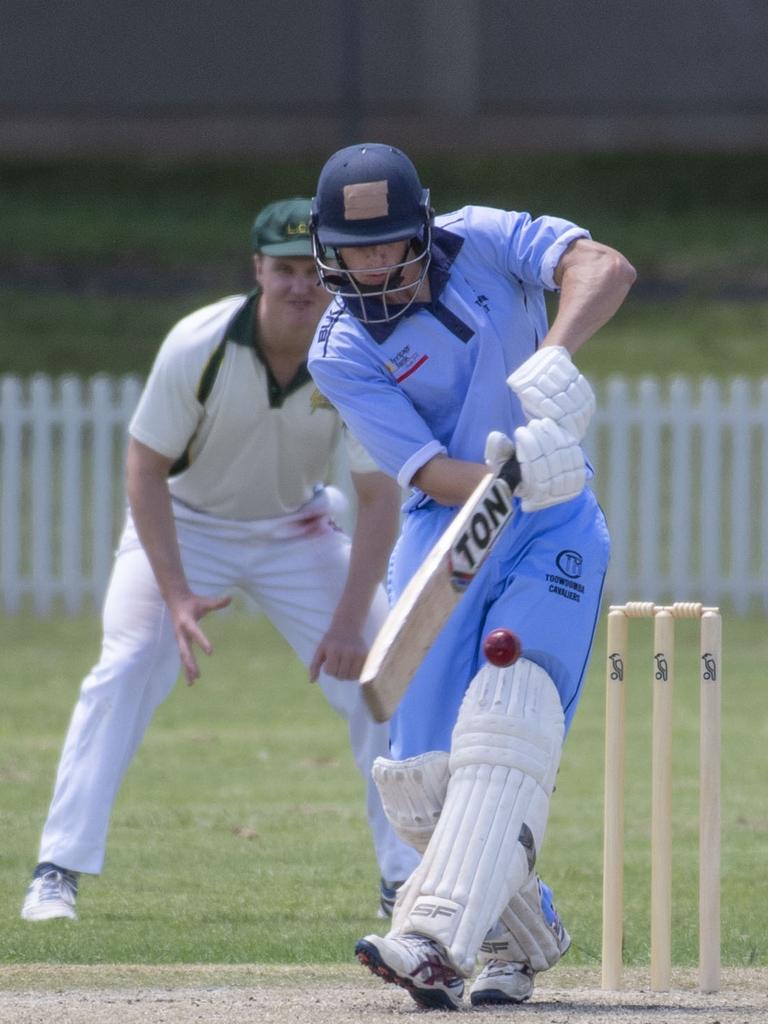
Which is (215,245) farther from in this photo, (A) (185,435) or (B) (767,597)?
(A) (185,435)

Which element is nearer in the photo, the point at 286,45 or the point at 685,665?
the point at 685,665

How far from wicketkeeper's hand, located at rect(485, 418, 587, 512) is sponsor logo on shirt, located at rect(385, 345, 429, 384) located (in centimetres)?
35

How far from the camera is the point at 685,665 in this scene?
33.9 feet

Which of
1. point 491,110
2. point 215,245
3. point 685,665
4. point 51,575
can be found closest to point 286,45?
point 491,110

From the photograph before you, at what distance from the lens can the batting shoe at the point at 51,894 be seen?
205 inches

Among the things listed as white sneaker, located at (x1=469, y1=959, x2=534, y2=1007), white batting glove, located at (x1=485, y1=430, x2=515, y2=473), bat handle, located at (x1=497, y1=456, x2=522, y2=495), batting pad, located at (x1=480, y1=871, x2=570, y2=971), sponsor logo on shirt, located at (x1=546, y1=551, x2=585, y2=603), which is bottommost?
white sneaker, located at (x1=469, y1=959, x2=534, y2=1007)

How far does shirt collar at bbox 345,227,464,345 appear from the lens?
417cm

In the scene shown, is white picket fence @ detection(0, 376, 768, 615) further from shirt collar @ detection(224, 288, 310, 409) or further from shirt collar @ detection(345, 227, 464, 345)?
shirt collar @ detection(345, 227, 464, 345)

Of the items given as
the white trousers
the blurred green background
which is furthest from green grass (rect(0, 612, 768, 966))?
the blurred green background

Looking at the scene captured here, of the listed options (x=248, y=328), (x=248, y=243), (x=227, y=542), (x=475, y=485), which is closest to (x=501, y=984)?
(x=475, y=485)

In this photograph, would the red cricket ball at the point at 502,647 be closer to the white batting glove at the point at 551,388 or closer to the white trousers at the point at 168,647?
the white batting glove at the point at 551,388

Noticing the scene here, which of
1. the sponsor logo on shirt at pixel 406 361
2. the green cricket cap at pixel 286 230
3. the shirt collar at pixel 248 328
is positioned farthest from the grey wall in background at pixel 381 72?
the sponsor logo on shirt at pixel 406 361

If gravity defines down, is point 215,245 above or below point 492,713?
above

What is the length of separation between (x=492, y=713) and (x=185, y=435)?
1839 mm
